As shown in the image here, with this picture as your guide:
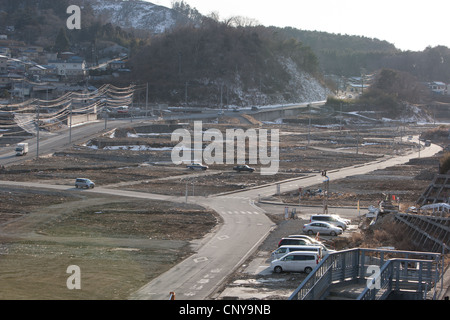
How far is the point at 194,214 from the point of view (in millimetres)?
22391

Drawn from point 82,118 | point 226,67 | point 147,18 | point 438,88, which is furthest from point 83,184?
point 147,18

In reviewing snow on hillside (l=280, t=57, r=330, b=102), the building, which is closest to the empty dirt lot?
snow on hillside (l=280, t=57, r=330, b=102)

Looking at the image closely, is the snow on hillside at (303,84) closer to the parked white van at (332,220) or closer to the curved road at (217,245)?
the curved road at (217,245)

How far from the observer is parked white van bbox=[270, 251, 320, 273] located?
14230 mm

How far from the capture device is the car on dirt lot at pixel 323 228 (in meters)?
18.9

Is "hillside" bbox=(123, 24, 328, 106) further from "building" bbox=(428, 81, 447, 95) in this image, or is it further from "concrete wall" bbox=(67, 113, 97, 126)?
"concrete wall" bbox=(67, 113, 97, 126)

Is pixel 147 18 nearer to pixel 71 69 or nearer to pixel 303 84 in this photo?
pixel 303 84

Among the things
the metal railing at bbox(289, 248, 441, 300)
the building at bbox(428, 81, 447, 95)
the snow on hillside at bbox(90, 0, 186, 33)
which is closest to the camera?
the metal railing at bbox(289, 248, 441, 300)

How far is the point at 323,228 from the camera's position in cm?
1894

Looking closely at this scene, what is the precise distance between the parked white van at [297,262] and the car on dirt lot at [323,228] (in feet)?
15.3

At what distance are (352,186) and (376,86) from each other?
70.0 metres

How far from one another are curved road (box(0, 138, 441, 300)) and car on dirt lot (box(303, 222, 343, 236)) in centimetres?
130

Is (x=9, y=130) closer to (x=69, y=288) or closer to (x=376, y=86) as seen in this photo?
(x=69, y=288)

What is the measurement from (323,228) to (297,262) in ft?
15.6
